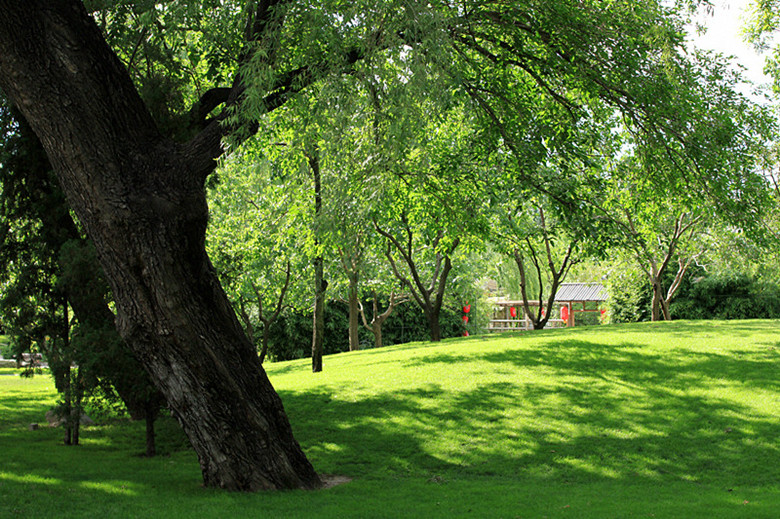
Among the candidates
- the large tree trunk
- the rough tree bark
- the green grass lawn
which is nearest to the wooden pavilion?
the green grass lawn

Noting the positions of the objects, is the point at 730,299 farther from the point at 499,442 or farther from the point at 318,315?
the point at 499,442

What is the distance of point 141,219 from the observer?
268 inches

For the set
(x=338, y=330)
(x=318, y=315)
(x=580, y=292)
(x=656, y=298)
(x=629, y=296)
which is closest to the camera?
(x=318, y=315)

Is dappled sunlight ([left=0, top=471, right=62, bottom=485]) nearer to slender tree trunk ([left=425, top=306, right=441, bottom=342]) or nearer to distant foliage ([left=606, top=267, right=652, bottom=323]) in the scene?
slender tree trunk ([left=425, top=306, right=441, bottom=342])

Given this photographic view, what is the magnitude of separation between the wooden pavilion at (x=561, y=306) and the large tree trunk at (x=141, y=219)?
116 ft

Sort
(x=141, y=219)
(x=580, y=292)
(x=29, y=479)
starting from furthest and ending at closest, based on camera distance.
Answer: (x=580, y=292) < (x=29, y=479) < (x=141, y=219)

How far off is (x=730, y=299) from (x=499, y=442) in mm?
23431

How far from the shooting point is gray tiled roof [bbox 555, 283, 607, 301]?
44.5 metres

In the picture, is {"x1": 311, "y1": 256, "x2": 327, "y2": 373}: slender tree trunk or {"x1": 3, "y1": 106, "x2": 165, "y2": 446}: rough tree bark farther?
{"x1": 311, "y1": 256, "x2": 327, "y2": 373}: slender tree trunk

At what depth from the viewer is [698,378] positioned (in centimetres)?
1195

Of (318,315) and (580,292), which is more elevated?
(580,292)

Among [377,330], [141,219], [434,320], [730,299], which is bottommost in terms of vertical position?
[377,330]

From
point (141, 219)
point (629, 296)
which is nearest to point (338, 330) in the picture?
point (629, 296)

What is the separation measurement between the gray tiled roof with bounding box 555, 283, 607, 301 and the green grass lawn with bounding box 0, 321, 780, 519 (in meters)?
29.4
